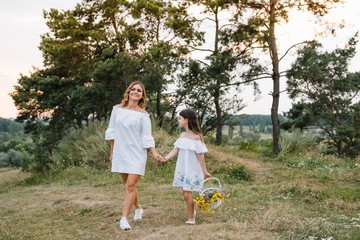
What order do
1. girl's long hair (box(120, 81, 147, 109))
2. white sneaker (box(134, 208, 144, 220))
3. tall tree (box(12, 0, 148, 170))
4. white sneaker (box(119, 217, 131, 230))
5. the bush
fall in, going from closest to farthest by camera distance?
white sneaker (box(119, 217, 131, 230)), girl's long hair (box(120, 81, 147, 109)), white sneaker (box(134, 208, 144, 220)), the bush, tall tree (box(12, 0, 148, 170))

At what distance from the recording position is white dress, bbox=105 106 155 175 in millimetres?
5746

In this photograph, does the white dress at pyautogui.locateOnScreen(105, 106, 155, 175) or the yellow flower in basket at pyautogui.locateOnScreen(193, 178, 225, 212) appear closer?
the white dress at pyautogui.locateOnScreen(105, 106, 155, 175)

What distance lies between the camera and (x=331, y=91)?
17734mm

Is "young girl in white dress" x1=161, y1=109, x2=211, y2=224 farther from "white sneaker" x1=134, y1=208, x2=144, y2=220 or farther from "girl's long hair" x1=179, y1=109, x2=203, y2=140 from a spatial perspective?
"white sneaker" x1=134, y1=208, x2=144, y2=220

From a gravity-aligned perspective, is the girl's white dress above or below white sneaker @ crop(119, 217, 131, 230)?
above

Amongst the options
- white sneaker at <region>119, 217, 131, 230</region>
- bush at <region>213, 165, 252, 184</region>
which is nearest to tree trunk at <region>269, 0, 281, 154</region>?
bush at <region>213, 165, 252, 184</region>

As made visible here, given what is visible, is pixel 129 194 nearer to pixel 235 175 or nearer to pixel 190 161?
pixel 190 161

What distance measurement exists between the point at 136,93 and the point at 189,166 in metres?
1.22

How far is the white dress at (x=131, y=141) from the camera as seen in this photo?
5746 mm

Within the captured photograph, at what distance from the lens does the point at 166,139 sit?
1416cm

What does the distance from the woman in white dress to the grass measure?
62cm

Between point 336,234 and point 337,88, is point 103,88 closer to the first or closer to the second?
point 337,88

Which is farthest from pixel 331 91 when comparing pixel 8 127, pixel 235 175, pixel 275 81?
pixel 8 127

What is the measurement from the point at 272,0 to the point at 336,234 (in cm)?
1475
